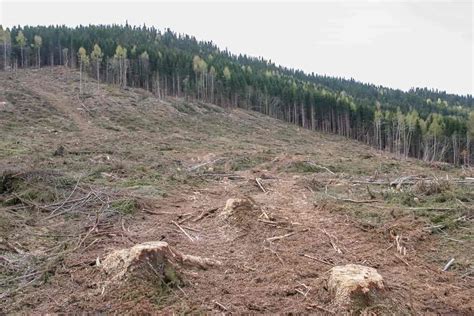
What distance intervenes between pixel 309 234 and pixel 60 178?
713 centimetres

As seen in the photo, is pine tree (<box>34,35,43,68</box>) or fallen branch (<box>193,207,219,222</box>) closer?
fallen branch (<box>193,207,219,222</box>)

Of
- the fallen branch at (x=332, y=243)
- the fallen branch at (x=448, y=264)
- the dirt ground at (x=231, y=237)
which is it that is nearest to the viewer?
the dirt ground at (x=231, y=237)

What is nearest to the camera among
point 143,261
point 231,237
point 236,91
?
point 143,261

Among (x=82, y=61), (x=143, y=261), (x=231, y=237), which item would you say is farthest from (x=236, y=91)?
(x=143, y=261)

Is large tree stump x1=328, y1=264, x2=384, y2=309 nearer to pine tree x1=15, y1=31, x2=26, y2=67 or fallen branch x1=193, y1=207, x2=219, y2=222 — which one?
fallen branch x1=193, y1=207, x2=219, y2=222

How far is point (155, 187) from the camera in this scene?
11656 mm

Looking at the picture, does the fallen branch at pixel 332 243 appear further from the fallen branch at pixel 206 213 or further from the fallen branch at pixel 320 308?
the fallen branch at pixel 206 213

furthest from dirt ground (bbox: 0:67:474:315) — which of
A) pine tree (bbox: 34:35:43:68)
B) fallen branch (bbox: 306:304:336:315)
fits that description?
pine tree (bbox: 34:35:43:68)

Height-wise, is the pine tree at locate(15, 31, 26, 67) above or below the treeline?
above

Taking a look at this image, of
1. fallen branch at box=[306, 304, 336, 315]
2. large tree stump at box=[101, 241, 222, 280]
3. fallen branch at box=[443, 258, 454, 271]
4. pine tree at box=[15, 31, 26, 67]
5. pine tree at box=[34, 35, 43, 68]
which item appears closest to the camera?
fallen branch at box=[306, 304, 336, 315]

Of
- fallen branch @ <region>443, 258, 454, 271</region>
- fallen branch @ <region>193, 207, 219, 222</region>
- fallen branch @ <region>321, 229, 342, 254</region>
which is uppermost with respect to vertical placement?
fallen branch @ <region>193, 207, 219, 222</region>

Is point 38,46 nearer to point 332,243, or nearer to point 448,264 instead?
point 332,243

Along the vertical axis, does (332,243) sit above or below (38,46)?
below

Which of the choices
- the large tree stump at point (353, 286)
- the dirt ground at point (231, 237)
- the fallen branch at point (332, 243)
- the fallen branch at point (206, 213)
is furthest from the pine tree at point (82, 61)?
the large tree stump at point (353, 286)
